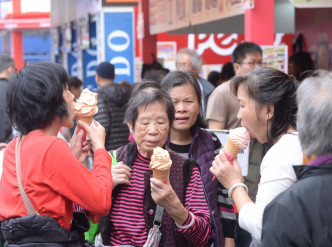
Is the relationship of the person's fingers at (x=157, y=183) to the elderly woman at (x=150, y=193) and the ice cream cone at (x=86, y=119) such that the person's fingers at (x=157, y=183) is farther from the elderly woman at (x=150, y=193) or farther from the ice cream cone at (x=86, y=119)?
the ice cream cone at (x=86, y=119)

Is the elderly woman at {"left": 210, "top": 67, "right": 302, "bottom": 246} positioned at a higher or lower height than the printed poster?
lower

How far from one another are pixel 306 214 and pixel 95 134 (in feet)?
4.46

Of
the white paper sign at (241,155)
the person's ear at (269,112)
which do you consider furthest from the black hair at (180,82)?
the person's ear at (269,112)

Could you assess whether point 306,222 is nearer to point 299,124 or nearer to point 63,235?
point 299,124

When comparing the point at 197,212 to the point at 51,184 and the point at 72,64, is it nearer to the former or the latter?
the point at 51,184

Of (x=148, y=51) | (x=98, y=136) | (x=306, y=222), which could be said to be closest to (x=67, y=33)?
(x=148, y=51)

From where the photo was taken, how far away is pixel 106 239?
3.07 metres

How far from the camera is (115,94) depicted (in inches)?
283

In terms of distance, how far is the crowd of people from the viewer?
213cm

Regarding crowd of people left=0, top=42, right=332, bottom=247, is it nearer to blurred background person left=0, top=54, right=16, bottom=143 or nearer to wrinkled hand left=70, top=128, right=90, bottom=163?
wrinkled hand left=70, top=128, right=90, bottom=163

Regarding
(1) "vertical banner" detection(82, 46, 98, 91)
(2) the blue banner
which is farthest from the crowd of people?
(2) the blue banner

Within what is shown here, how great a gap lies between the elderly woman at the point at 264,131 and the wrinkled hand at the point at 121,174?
0.44m

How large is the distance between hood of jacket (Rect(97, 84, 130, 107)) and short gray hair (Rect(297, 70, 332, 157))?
503cm

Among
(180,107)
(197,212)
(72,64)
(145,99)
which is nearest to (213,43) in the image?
(72,64)
